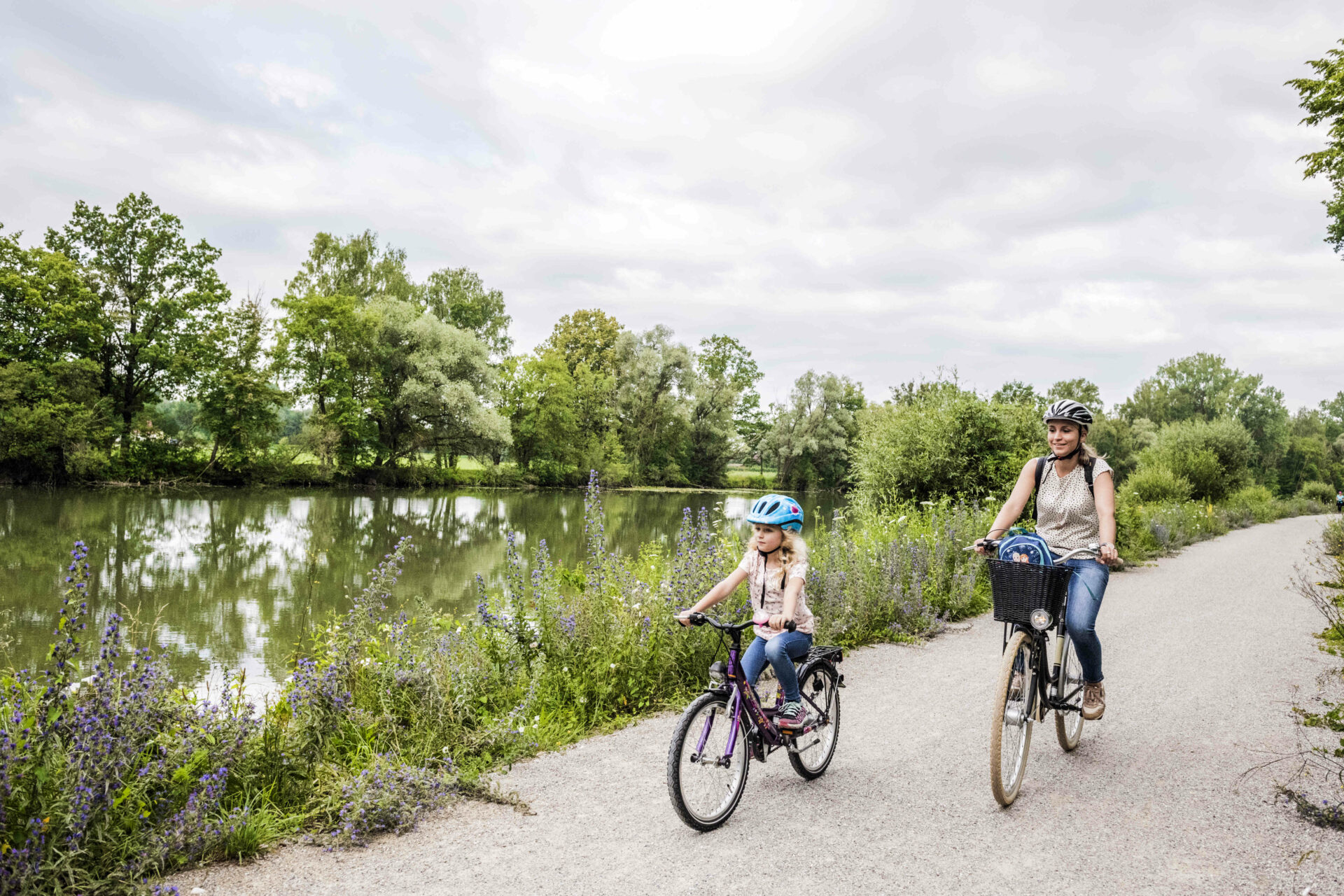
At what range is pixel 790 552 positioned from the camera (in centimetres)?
399

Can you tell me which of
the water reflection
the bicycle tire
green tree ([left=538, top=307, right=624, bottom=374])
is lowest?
the water reflection

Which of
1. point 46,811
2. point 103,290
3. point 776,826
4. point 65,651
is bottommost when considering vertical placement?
point 776,826

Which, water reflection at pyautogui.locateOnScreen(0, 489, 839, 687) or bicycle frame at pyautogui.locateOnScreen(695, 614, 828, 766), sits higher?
bicycle frame at pyautogui.locateOnScreen(695, 614, 828, 766)

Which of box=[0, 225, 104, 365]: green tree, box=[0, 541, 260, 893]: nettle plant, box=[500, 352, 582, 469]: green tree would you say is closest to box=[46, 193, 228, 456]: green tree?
box=[0, 225, 104, 365]: green tree

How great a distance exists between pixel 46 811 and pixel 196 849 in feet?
1.89

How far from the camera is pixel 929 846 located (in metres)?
3.50

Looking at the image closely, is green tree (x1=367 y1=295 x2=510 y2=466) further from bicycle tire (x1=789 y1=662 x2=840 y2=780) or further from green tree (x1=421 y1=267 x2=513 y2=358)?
bicycle tire (x1=789 y1=662 x2=840 y2=780)

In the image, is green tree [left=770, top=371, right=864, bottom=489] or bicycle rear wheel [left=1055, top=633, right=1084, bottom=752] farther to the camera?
green tree [left=770, top=371, right=864, bottom=489]

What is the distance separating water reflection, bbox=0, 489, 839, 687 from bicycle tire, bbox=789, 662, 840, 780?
11.5 feet

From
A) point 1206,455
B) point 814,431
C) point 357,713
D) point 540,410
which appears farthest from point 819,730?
point 814,431

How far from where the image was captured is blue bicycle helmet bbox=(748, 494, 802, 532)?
392 cm

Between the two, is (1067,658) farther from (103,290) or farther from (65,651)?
(103,290)

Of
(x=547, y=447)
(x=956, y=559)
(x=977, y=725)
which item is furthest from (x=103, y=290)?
(x=977, y=725)

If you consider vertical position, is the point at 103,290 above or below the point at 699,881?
above
